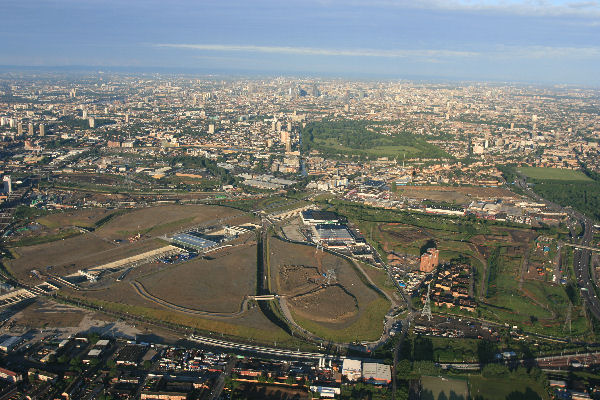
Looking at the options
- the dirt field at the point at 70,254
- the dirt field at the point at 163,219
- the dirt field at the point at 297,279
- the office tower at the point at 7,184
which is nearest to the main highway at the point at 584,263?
the dirt field at the point at 297,279

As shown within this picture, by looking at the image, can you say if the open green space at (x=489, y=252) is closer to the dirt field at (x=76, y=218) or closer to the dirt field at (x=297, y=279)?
the dirt field at (x=297, y=279)

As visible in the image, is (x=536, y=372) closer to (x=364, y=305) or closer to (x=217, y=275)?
(x=364, y=305)

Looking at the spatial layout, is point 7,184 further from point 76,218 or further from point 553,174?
point 553,174

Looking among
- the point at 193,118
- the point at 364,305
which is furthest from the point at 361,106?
the point at 364,305

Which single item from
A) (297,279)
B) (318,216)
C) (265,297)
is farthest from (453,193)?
(265,297)

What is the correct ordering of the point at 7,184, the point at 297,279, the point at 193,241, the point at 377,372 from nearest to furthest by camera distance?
the point at 377,372, the point at 297,279, the point at 193,241, the point at 7,184

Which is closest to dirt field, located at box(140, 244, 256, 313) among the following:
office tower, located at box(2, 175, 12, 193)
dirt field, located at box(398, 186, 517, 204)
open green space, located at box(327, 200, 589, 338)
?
open green space, located at box(327, 200, 589, 338)

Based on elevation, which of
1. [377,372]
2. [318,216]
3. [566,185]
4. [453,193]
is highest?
[566,185]
